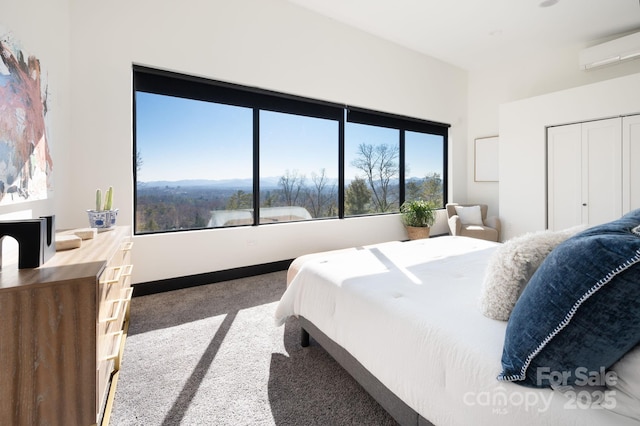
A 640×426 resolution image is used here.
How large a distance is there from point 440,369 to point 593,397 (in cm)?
39

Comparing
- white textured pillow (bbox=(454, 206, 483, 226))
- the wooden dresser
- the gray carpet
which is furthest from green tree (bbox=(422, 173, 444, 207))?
the wooden dresser

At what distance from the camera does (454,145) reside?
6.06m

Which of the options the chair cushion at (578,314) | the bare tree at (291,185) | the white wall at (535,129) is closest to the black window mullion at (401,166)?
the white wall at (535,129)

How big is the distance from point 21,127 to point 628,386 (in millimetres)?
2876

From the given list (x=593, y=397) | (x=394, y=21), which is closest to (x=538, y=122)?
(x=394, y=21)

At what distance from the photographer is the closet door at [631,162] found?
390 cm

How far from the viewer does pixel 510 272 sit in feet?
3.62

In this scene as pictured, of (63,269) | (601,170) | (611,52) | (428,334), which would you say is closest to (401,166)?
(601,170)

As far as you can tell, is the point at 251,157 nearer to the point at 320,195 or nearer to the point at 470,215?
the point at 320,195

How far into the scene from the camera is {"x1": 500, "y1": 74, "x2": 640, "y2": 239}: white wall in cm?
402

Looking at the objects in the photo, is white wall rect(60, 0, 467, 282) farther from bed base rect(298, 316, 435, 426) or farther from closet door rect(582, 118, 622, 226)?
closet door rect(582, 118, 622, 226)

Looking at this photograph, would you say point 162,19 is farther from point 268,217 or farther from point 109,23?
point 268,217

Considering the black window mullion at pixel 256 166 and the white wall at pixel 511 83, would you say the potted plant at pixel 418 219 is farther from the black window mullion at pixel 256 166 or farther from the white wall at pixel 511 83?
the black window mullion at pixel 256 166

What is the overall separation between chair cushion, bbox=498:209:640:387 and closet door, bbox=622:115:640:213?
14.7ft
